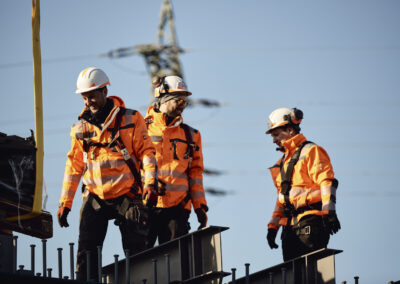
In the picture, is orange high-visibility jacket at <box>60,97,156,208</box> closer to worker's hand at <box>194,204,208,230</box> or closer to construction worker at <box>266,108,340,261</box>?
worker's hand at <box>194,204,208,230</box>

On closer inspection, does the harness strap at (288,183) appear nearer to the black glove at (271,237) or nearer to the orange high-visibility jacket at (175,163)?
the black glove at (271,237)

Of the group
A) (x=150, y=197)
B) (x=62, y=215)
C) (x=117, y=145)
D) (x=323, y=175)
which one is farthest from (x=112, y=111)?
(x=323, y=175)

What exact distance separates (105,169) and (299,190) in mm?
2313

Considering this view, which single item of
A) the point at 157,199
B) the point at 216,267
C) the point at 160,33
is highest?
the point at 160,33

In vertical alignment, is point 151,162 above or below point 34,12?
below

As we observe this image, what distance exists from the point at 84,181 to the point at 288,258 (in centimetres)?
258

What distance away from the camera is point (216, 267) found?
13281 millimetres

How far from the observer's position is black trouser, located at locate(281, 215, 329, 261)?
45.0ft

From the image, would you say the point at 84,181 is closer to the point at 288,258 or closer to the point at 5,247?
the point at 5,247

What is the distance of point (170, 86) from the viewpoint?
599 inches

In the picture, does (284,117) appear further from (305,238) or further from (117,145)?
(117,145)

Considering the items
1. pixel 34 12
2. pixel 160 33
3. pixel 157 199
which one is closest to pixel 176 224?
pixel 157 199

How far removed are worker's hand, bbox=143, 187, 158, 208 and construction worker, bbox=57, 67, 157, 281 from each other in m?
0.01

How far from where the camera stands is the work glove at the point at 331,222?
1345 cm
